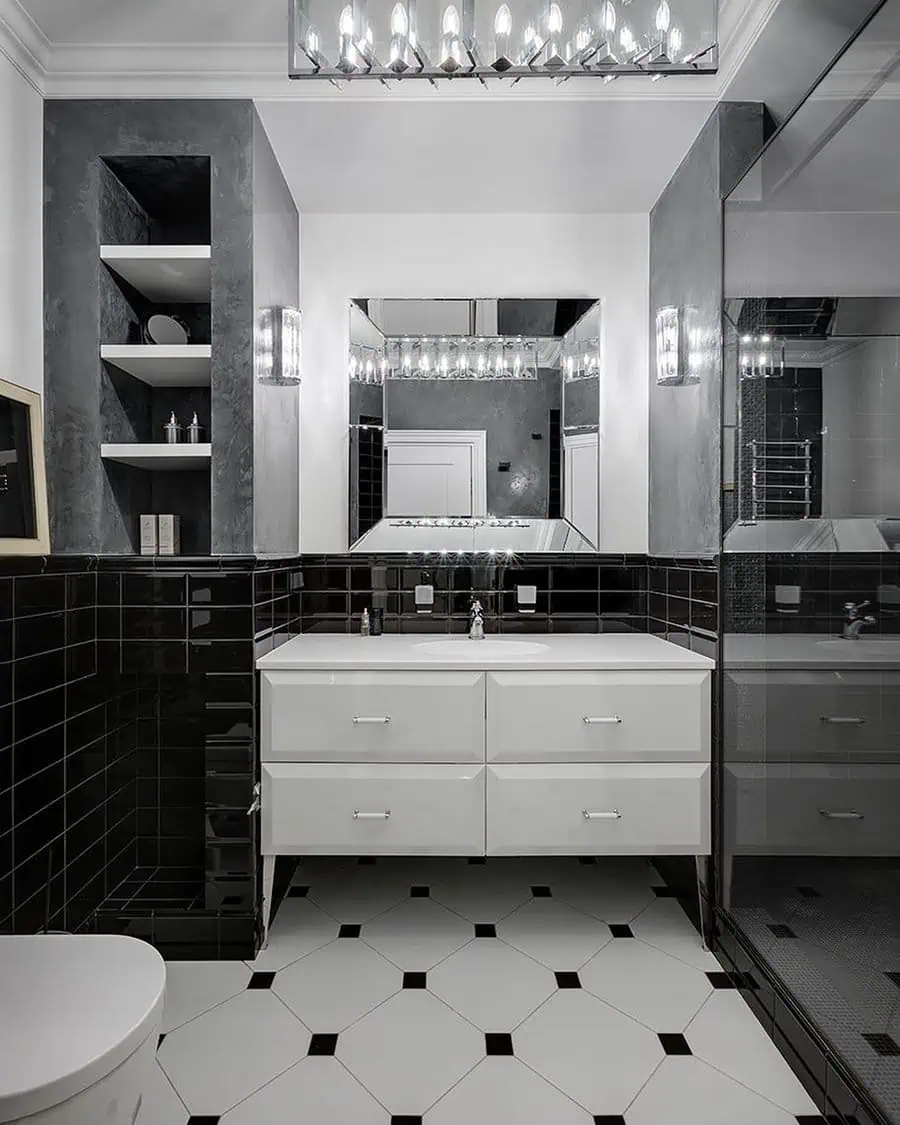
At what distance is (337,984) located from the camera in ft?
6.64

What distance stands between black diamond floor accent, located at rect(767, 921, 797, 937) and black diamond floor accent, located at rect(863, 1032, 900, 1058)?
336 mm

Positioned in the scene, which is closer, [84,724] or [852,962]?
[852,962]

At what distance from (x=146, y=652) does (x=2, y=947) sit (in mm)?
985

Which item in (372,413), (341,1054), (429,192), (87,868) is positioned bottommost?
(341,1054)

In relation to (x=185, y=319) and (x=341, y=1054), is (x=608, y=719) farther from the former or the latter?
(x=185, y=319)

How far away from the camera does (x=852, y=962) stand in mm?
1557

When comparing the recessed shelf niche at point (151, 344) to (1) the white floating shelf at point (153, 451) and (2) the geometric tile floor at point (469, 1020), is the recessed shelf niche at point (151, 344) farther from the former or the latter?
(2) the geometric tile floor at point (469, 1020)

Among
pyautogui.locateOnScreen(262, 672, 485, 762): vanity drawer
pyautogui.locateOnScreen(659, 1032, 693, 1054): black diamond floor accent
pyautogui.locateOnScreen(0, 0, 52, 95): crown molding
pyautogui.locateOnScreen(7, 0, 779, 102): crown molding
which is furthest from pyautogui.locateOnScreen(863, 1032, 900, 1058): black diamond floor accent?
pyautogui.locateOnScreen(0, 0, 52, 95): crown molding

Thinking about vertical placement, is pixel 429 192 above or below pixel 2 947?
above

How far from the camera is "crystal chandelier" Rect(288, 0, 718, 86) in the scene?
171cm

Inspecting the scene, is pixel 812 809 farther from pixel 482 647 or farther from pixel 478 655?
pixel 482 647

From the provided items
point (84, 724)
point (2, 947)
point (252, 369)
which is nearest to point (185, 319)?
point (252, 369)

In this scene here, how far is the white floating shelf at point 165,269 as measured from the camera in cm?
219

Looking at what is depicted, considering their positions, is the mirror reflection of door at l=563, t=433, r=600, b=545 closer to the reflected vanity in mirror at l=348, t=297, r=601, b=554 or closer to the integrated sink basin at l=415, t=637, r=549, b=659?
the reflected vanity in mirror at l=348, t=297, r=601, b=554
